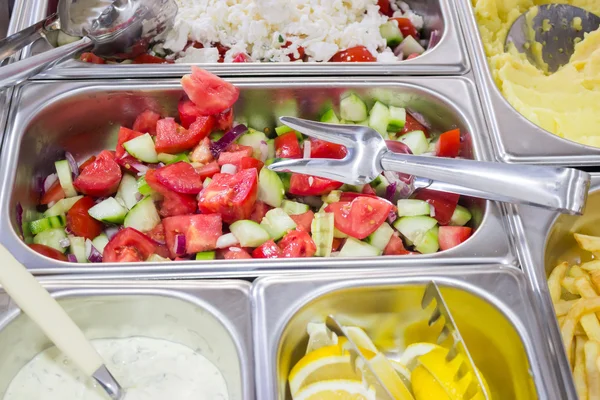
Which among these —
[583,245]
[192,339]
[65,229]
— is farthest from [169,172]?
[583,245]

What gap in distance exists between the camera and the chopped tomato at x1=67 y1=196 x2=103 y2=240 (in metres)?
1.55

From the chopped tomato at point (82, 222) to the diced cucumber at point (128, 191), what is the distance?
92 millimetres

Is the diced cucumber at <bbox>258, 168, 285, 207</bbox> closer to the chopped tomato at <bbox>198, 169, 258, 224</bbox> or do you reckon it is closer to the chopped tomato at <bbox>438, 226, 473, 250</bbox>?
the chopped tomato at <bbox>198, 169, 258, 224</bbox>

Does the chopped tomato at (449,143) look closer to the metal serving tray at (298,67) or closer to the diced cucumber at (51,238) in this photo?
the metal serving tray at (298,67)

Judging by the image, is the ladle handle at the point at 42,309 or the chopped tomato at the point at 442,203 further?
the chopped tomato at the point at 442,203

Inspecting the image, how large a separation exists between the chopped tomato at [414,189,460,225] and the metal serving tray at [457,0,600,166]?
18 centimetres

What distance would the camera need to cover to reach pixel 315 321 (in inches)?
51.9

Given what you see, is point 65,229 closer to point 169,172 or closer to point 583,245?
point 169,172

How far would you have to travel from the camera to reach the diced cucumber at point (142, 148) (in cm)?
164

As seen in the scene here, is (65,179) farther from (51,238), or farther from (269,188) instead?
(269,188)

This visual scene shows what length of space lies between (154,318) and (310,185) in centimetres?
55

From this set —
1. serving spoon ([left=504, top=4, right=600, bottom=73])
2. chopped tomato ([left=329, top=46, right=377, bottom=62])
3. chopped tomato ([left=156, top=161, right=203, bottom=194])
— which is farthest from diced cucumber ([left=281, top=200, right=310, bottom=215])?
serving spoon ([left=504, top=4, right=600, bottom=73])

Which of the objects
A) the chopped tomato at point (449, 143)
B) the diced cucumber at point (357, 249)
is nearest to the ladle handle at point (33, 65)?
the diced cucumber at point (357, 249)

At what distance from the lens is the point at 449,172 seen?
1333mm
